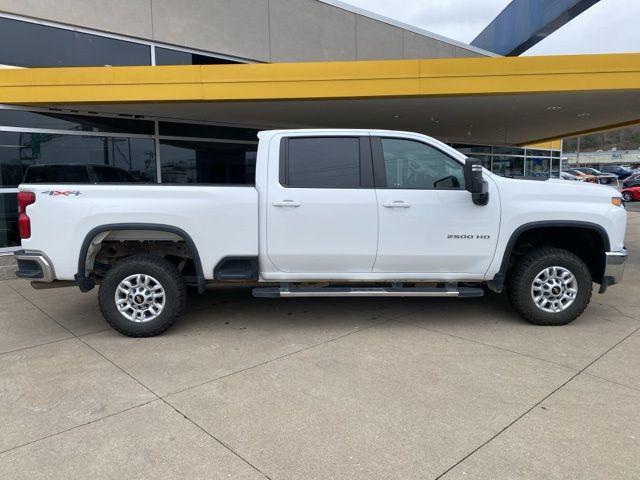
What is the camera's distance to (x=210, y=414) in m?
3.29

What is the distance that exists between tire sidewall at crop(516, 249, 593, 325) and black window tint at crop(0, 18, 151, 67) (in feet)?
26.7

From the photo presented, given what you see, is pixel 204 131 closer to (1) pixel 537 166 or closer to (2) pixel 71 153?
(2) pixel 71 153

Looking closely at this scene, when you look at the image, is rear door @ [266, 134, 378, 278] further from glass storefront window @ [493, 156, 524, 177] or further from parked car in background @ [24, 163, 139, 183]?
glass storefront window @ [493, 156, 524, 177]

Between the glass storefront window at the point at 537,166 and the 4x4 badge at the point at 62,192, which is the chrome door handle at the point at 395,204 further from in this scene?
the glass storefront window at the point at 537,166

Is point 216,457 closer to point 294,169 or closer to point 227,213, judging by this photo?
point 227,213

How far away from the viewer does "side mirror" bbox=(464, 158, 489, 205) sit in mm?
4496

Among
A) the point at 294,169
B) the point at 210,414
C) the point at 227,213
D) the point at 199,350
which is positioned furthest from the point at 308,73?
the point at 210,414

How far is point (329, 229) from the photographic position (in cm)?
473

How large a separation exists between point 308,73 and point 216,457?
19.6 feet

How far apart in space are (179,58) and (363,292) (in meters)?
7.24

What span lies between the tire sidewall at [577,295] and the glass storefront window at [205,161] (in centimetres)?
668

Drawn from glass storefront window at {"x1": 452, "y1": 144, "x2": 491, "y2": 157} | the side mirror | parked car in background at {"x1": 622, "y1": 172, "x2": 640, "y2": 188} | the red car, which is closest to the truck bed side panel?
the side mirror

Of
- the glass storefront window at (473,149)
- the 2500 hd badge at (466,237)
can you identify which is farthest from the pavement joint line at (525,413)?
the glass storefront window at (473,149)

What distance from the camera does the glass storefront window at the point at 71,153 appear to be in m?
7.96
